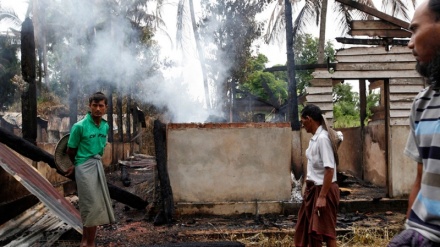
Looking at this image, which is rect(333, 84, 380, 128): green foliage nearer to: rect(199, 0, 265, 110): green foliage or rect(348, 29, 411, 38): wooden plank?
rect(199, 0, 265, 110): green foliage

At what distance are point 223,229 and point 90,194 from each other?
270cm

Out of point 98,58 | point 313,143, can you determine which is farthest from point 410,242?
point 98,58

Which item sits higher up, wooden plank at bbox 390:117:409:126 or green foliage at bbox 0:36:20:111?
green foliage at bbox 0:36:20:111

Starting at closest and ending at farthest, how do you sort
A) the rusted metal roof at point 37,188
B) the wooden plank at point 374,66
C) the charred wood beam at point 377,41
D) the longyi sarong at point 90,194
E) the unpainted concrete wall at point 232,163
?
1. the longyi sarong at point 90,194
2. the rusted metal roof at point 37,188
3. the unpainted concrete wall at point 232,163
4. the wooden plank at point 374,66
5. the charred wood beam at point 377,41

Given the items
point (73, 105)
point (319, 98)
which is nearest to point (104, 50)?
point (73, 105)

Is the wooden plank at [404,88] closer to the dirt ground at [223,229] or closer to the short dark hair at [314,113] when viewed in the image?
the dirt ground at [223,229]

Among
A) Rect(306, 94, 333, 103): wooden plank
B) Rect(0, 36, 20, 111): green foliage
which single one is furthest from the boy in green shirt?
Rect(0, 36, 20, 111): green foliage

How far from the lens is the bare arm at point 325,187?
12.8 ft

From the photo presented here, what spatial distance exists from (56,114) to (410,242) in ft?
93.2

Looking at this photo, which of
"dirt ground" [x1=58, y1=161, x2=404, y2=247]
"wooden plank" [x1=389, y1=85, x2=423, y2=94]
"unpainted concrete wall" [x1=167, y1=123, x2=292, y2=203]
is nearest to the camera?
"dirt ground" [x1=58, y1=161, x2=404, y2=247]

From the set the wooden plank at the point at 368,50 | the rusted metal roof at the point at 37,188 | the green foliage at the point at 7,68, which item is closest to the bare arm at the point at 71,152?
the rusted metal roof at the point at 37,188

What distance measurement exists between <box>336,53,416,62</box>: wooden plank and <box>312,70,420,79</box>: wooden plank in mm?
261

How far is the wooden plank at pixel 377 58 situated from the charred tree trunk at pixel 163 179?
4219 millimetres

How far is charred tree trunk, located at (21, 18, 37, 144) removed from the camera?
23.0 ft
